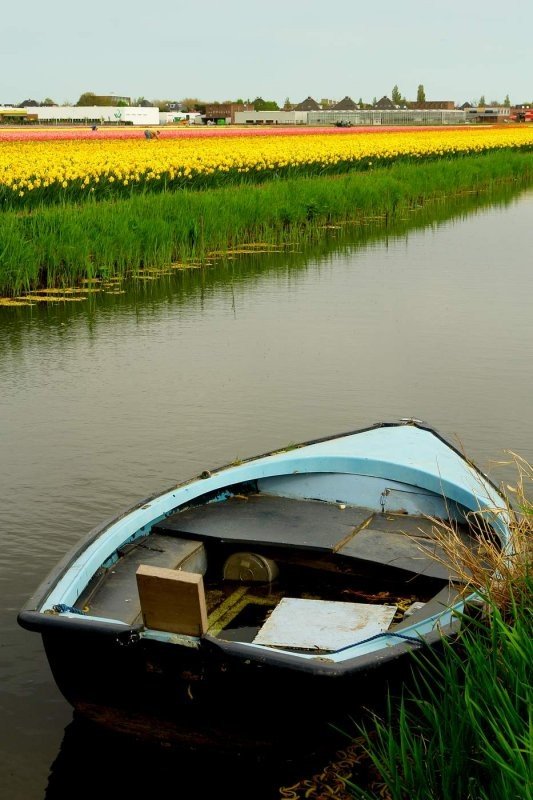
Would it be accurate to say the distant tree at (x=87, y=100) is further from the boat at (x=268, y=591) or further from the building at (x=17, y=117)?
the boat at (x=268, y=591)

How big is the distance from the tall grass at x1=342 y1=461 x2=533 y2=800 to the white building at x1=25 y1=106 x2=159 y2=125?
9349 cm

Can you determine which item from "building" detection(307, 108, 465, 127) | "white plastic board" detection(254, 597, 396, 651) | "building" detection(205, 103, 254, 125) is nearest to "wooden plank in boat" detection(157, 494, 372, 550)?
"white plastic board" detection(254, 597, 396, 651)

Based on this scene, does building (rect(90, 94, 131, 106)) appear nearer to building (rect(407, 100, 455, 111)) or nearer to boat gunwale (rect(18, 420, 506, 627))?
building (rect(407, 100, 455, 111))

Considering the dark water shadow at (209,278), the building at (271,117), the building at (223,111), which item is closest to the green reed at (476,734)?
the dark water shadow at (209,278)

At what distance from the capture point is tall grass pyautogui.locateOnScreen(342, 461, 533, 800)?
3.54 m

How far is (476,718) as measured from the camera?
390cm

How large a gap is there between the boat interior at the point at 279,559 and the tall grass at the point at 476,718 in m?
0.48

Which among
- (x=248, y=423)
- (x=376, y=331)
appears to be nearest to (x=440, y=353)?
(x=376, y=331)

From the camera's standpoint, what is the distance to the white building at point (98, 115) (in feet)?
321

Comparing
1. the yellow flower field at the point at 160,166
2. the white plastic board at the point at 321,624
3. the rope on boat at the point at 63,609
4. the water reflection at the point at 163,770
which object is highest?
the yellow flower field at the point at 160,166

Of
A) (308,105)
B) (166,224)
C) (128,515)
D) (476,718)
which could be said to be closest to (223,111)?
(308,105)

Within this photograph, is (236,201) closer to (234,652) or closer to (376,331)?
(376,331)

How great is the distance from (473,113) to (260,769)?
5063 inches

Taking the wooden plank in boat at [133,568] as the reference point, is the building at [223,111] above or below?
above
